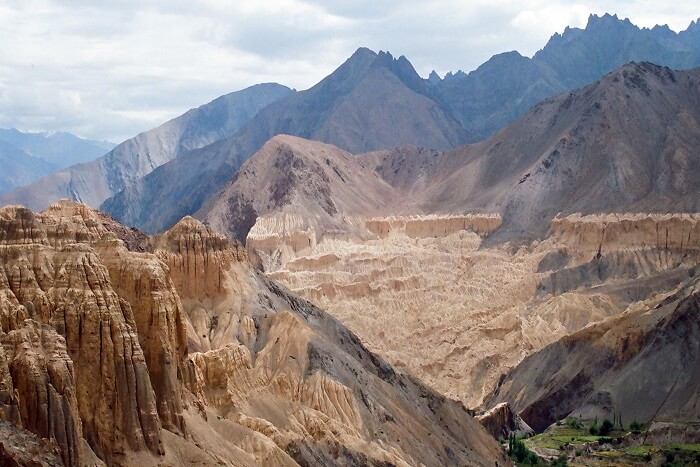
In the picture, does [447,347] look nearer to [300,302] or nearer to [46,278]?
[300,302]

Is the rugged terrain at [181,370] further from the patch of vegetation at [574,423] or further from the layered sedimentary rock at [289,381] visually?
the patch of vegetation at [574,423]

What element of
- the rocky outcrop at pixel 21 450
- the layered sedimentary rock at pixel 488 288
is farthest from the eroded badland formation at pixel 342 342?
the layered sedimentary rock at pixel 488 288

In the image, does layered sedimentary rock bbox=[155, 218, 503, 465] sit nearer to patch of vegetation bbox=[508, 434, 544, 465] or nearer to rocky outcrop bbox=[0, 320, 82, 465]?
patch of vegetation bbox=[508, 434, 544, 465]

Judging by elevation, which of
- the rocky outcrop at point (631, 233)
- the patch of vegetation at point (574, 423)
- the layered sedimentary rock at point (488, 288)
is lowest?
the patch of vegetation at point (574, 423)

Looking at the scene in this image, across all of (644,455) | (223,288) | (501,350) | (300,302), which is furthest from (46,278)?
(501,350)

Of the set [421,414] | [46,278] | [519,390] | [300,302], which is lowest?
[519,390]

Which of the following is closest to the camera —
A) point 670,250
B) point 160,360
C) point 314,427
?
point 160,360

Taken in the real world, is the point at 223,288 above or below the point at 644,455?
above
